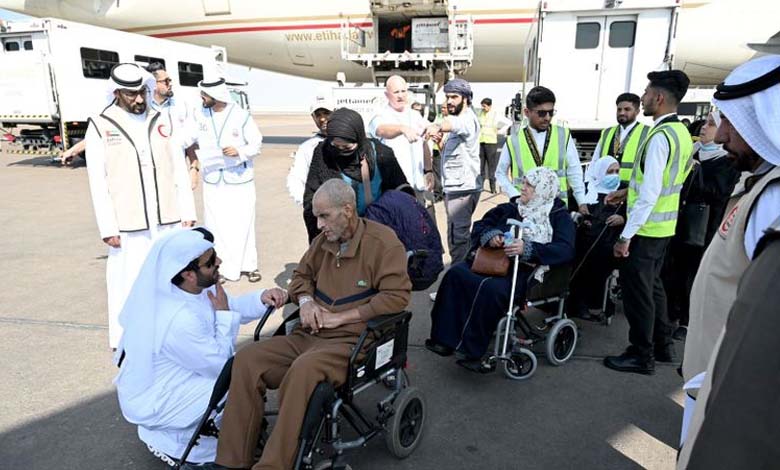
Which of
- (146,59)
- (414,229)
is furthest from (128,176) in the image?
(146,59)

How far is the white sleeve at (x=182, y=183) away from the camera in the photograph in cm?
379

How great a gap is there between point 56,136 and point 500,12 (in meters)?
11.8

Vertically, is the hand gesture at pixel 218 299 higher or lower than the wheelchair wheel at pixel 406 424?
higher

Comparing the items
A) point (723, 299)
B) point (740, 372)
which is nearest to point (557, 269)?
point (723, 299)

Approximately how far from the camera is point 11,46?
12.2 meters

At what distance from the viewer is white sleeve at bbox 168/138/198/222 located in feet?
12.4

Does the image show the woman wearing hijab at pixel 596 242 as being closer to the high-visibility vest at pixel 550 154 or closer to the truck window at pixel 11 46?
the high-visibility vest at pixel 550 154

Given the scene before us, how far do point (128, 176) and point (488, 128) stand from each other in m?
7.33

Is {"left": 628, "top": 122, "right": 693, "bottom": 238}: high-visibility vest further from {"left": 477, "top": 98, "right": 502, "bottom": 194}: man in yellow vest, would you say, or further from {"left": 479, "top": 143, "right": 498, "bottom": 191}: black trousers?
{"left": 479, "top": 143, "right": 498, "bottom": 191}: black trousers

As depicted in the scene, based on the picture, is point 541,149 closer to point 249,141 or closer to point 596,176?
point 596,176

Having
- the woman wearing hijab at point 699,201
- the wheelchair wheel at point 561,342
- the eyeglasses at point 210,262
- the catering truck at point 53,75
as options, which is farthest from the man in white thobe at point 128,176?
the catering truck at point 53,75

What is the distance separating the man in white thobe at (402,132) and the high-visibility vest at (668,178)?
72.7 inches

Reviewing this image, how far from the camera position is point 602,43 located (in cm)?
834

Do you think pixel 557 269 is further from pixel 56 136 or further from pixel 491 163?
pixel 56 136
